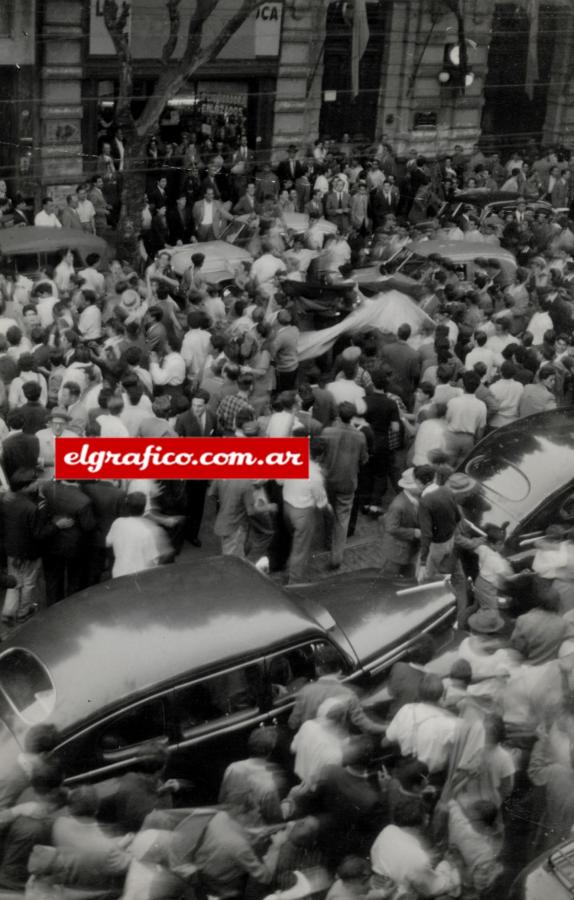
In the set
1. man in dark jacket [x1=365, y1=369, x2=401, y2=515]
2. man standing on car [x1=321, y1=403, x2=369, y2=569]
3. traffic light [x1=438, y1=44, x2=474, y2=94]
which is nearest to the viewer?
man standing on car [x1=321, y1=403, x2=369, y2=569]

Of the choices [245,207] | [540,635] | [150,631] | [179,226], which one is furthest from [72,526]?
[245,207]

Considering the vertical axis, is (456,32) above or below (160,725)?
above

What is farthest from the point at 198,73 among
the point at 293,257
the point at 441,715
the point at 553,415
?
the point at 441,715

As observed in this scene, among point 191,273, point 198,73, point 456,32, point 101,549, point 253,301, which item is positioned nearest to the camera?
point 101,549

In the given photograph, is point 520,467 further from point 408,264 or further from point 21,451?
point 408,264

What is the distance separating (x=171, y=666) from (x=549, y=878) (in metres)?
2.35

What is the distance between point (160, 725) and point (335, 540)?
14.2ft

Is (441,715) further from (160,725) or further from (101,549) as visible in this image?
(101,549)

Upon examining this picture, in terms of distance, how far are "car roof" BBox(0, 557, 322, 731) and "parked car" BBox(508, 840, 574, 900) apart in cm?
192

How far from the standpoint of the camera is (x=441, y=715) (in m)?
7.14

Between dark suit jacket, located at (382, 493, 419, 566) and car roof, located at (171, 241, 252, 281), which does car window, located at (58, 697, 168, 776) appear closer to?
dark suit jacket, located at (382, 493, 419, 566)

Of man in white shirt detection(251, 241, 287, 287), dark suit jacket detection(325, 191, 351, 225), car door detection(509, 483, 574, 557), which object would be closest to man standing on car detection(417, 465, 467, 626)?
car door detection(509, 483, 574, 557)

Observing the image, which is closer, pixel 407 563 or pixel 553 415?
pixel 407 563

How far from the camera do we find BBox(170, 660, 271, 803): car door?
7.00 metres
